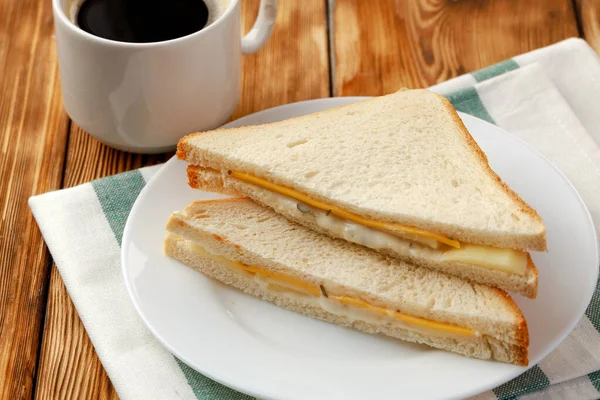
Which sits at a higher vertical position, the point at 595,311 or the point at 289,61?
the point at 289,61

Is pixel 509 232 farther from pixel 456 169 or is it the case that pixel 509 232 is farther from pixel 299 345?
pixel 299 345

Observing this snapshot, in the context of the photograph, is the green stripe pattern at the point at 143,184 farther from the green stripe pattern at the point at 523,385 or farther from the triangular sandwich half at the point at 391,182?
the triangular sandwich half at the point at 391,182

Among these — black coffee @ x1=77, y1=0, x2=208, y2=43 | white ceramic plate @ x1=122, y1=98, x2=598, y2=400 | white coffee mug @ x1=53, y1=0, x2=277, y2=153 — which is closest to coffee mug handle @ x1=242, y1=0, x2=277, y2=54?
white coffee mug @ x1=53, y1=0, x2=277, y2=153

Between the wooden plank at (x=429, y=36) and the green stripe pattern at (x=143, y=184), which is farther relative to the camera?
the wooden plank at (x=429, y=36)

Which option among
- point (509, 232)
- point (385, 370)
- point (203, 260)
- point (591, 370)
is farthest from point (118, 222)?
point (591, 370)

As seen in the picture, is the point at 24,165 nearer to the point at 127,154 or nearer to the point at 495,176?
the point at 127,154

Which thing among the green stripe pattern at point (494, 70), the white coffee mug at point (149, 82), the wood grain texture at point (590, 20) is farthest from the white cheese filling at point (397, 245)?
the wood grain texture at point (590, 20)

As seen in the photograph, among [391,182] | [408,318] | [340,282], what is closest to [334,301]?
[340,282]
